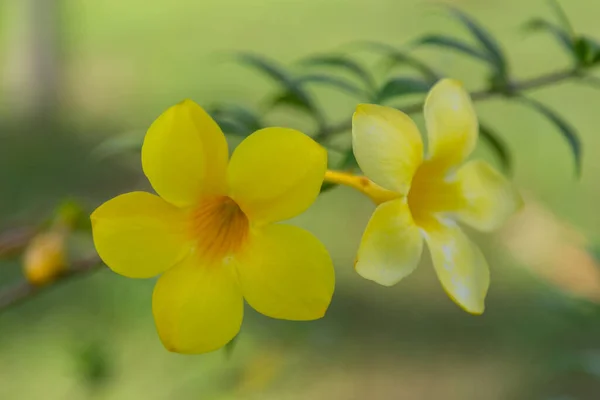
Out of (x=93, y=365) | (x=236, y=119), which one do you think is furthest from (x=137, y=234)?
(x=93, y=365)

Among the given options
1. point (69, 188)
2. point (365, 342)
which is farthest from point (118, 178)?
point (365, 342)

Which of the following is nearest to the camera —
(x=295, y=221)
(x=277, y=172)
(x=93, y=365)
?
(x=277, y=172)

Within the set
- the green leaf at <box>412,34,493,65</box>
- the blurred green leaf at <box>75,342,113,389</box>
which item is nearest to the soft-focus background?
the blurred green leaf at <box>75,342,113,389</box>

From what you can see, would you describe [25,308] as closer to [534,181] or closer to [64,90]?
[64,90]

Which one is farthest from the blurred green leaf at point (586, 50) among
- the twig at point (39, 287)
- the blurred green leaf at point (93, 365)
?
the blurred green leaf at point (93, 365)

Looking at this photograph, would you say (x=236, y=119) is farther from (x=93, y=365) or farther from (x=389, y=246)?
(x=93, y=365)

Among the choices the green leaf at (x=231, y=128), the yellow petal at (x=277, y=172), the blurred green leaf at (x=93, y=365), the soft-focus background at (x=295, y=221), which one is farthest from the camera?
the soft-focus background at (x=295, y=221)

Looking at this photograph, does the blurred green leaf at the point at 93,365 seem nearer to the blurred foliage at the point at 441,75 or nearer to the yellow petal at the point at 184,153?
the blurred foliage at the point at 441,75
